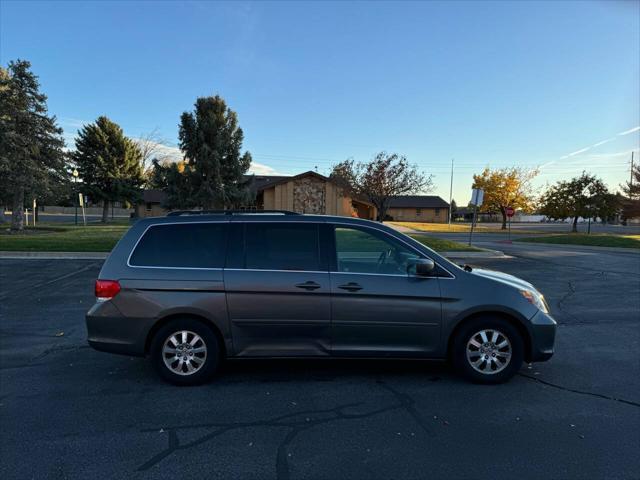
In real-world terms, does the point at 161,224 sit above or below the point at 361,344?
above

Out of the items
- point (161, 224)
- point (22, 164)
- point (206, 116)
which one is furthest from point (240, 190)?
point (161, 224)

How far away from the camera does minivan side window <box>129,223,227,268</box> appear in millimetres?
4344

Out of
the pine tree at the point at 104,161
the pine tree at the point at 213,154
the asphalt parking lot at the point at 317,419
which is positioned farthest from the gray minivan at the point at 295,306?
the pine tree at the point at 104,161

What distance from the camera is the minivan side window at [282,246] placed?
14.2ft

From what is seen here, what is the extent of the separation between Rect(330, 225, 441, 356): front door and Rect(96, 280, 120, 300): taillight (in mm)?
2204

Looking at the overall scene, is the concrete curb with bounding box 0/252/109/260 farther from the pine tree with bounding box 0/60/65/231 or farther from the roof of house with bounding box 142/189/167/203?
the roof of house with bounding box 142/189/167/203

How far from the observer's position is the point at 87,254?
15.6m

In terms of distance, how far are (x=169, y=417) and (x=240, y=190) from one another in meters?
29.2

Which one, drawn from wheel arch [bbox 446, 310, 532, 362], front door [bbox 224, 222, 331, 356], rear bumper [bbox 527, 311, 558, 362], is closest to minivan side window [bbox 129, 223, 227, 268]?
front door [bbox 224, 222, 331, 356]

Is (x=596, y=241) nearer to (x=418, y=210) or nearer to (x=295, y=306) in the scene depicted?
(x=295, y=306)

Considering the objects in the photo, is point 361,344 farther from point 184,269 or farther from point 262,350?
point 184,269

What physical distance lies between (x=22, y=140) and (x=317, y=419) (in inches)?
1060

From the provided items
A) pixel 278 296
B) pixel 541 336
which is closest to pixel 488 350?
pixel 541 336

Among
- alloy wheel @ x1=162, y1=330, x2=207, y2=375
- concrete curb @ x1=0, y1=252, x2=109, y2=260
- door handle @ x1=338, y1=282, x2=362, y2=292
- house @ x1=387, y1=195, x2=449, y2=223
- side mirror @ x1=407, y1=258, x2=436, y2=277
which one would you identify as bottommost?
concrete curb @ x1=0, y1=252, x2=109, y2=260
